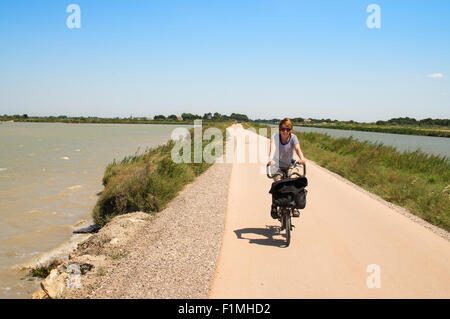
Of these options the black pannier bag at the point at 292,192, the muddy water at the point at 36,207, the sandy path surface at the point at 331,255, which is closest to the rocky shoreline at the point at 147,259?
the sandy path surface at the point at 331,255

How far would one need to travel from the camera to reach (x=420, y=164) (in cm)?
1577

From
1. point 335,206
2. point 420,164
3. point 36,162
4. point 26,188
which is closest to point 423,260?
point 335,206

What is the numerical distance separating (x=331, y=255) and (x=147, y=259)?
2.89 meters

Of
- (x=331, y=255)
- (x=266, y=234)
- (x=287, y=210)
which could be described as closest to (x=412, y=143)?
(x=266, y=234)

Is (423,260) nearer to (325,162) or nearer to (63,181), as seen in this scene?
(325,162)

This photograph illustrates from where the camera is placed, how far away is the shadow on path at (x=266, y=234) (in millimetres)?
5637

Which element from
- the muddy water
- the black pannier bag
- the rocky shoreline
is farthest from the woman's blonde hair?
the muddy water

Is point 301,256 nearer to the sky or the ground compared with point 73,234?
nearer to the sky

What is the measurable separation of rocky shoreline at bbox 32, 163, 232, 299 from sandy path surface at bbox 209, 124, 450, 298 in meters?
0.31

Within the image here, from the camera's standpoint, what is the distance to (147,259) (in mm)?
5012

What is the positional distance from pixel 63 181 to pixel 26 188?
191cm

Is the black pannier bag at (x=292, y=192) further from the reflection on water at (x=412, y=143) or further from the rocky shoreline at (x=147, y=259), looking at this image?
the reflection on water at (x=412, y=143)

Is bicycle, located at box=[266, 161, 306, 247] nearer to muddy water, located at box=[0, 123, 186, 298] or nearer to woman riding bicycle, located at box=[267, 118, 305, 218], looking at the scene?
woman riding bicycle, located at box=[267, 118, 305, 218]

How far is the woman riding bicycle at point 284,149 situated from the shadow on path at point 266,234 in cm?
40
